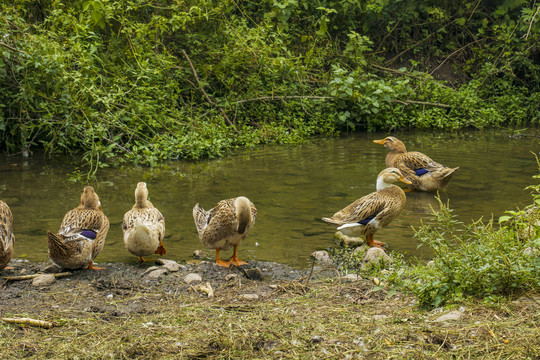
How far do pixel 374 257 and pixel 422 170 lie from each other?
466 centimetres

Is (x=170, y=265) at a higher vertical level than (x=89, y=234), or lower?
lower

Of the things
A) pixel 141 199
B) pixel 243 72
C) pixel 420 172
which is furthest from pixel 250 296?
pixel 243 72

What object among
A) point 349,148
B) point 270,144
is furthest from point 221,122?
point 349,148

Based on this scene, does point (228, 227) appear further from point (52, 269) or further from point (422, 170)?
point (422, 170)

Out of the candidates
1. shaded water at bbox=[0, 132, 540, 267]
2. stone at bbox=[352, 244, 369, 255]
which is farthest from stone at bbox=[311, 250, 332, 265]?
stone at bbox=[352, 244, 369, 255]

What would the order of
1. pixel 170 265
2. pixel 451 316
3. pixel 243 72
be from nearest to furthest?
pixel 451 316 → pixel 170 265 → pixel 243 72

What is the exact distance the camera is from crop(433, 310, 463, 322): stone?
4555mm

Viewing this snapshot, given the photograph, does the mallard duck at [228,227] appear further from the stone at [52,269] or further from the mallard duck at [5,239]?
the mallard duck at [5,239]

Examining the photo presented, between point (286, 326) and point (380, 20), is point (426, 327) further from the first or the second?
point (380, 20)

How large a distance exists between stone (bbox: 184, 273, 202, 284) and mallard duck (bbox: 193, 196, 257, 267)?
567 millimetres

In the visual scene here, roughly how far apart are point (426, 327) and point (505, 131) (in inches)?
497

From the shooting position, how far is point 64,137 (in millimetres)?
12102

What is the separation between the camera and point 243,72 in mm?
16000

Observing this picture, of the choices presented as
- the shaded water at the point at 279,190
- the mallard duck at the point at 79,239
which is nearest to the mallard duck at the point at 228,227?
the shaded water at the point at 279,190
